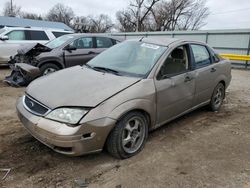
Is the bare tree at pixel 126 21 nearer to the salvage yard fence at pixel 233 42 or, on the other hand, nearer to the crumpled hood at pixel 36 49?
the salvage yard fence at pixel 233 42

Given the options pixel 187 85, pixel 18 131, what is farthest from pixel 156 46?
pixel 18 131

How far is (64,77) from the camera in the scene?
4039mm

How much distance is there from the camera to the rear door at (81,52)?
8492 millimetres

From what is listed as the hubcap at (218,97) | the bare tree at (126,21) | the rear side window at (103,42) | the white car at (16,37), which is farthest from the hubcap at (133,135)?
the bare tree at (126,21)

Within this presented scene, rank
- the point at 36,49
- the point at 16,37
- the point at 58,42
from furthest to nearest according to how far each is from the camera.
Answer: the point at 16,37, the point at 58,42, the point at 36,49

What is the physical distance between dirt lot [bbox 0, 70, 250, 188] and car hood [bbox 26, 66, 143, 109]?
31.1 inches

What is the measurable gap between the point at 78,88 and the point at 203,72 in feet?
8.29

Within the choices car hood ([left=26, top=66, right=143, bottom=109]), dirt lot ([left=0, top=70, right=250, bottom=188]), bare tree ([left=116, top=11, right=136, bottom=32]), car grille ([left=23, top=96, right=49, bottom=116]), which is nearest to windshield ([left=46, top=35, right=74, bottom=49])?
dirt lot ([left=0, top=70, right=250, bottom=188])

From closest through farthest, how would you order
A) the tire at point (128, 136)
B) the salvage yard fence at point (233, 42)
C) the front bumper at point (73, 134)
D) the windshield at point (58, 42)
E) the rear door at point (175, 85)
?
the front bumper at point (73, 134) < the tire at point (128, 136) < the rear door at point (175, 85) < the windshield at point (58, 42) < the salvage yard fence at point (233, 42)

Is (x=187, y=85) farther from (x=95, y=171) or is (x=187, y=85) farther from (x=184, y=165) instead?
(x=95, y=171)

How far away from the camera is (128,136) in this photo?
365cm

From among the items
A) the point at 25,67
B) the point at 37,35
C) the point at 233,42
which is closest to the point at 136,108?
the point at 25,67

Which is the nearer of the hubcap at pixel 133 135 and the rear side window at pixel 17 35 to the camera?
the hubcap at pixel 133 135

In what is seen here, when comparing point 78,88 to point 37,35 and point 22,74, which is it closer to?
point 22,74
